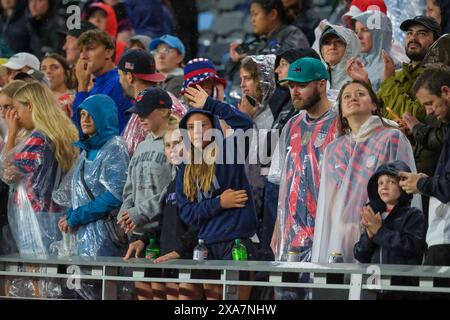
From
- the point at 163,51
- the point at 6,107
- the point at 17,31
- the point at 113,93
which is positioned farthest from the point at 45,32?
the point at 6,107

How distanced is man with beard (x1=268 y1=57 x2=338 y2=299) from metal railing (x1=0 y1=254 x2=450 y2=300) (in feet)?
1.34

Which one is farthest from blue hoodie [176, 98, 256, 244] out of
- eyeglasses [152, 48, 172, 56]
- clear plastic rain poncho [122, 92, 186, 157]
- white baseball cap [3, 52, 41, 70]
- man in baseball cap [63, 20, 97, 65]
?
man in baseball cap [63, 20, 97, 65]

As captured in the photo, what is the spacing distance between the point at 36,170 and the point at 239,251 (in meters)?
1.84

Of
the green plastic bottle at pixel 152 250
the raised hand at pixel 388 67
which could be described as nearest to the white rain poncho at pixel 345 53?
the raised hand at pixel 388 67

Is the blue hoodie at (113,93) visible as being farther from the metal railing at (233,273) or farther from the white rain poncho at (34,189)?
the metal railing at (233,273)

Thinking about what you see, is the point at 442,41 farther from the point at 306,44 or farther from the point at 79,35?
the point at 79,35

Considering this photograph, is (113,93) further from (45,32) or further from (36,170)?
(45,32)

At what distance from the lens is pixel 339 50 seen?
29.9ft

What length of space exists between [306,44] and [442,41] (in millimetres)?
2038

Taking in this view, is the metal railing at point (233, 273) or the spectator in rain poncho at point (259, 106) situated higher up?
the spectator in rain poncho at point (259, 106)

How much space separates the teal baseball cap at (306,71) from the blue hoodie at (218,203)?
41 centimetres

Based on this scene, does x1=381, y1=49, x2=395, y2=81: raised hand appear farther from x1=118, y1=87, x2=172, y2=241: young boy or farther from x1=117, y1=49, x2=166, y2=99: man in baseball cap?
x1=117, y1=49, x2=166, y2=99: man in baseball cap

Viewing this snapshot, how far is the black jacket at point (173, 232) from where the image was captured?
838 cm

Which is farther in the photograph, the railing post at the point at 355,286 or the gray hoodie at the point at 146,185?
the gray hoodie at the point at 146,185
